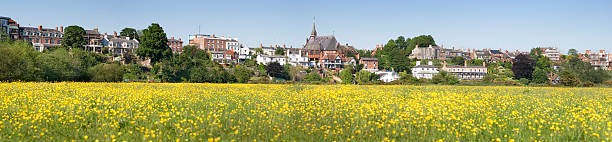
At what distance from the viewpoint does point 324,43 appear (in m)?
174

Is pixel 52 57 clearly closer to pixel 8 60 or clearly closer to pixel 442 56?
pixel 8 60

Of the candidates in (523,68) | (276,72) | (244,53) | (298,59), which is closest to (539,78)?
(523,68)

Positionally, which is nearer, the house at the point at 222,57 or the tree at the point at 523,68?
the tree at the point at 523,68

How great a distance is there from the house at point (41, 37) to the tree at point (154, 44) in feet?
138

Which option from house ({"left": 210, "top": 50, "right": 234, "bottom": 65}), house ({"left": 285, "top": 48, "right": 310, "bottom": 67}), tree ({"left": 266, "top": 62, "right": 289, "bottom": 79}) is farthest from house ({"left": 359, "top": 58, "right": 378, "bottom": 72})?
tree ({"left": 266, "top": 62, "right": 289, "bottom": 79})

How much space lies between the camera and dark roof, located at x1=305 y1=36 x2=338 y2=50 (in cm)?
17062

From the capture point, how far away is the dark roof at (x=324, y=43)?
560ft

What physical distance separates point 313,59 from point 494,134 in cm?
14470

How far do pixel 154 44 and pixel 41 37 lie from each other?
5098 cm

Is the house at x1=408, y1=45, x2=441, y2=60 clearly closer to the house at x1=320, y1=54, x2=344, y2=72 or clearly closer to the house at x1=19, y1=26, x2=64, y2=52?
the house at x1=320, y1=54, x2=344, y2=72

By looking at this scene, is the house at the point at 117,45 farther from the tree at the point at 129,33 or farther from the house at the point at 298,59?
the house at the point at 298,59

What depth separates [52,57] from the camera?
5725cm

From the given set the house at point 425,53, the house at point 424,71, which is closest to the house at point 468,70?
the house at point 424,71

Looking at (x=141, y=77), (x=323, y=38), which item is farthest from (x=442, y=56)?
(x=141, y=77)
